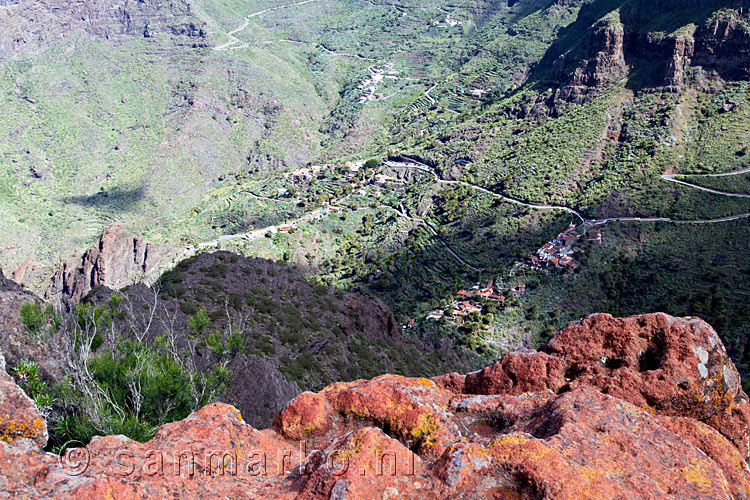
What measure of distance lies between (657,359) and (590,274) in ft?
173

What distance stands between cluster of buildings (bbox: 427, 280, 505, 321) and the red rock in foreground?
48.1m

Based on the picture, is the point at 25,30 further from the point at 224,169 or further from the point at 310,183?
the point at 310,183

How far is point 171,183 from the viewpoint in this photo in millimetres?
127188

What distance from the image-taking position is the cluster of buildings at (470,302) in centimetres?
5956

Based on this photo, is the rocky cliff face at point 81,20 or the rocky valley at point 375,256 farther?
the rocky cliff face at point 81,20

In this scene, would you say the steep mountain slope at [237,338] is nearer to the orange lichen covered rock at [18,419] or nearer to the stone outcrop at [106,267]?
the orange lichen covered rock at [18,419]

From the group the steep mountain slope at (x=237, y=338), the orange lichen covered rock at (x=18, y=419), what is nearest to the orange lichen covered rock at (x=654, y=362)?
the orange lichen covered rock at (x=18, y=419)

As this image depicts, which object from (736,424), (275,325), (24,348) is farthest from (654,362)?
(275,325)

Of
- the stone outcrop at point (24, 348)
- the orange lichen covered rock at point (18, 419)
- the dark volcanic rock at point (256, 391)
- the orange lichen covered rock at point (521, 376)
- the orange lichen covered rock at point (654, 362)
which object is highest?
the orange lichen covered rock at point (18, 419)

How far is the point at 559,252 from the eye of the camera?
64375mm

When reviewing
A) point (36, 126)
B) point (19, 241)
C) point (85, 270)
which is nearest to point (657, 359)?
point (85, 270)

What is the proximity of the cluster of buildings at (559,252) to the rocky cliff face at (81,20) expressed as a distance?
492 ft

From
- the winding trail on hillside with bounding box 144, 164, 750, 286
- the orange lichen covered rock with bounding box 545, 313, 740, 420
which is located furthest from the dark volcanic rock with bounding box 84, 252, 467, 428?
the winding trail on hillside with bounding box 144, 164, 750, 286

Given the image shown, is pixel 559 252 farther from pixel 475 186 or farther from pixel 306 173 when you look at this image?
pixel 306 173
